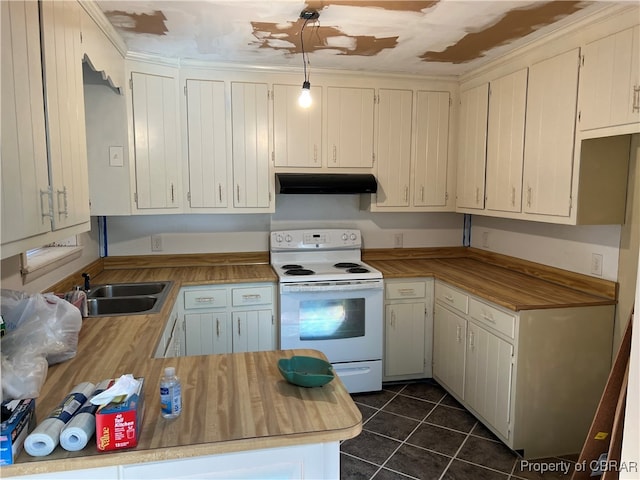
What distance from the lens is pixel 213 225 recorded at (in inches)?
144

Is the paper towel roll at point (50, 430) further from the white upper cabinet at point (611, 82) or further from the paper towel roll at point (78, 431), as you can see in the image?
the white upper cabinet at point (611, 82)

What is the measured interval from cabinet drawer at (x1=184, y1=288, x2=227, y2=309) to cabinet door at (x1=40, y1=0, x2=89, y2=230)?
1370mm

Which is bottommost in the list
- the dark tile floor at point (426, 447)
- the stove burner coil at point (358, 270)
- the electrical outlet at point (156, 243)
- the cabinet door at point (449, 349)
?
the dark tile floor at point (426, 447)

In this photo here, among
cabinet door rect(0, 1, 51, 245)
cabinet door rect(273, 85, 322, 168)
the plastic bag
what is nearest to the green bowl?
the plastic bag

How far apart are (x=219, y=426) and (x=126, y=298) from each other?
1.68 metres

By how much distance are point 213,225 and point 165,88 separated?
1.13m

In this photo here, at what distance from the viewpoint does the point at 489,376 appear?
8.84 feet

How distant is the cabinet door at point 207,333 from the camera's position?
3.13 metres

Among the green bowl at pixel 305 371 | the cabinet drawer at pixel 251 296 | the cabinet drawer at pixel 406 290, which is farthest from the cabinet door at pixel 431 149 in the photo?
the green bowl at pixel 305 371

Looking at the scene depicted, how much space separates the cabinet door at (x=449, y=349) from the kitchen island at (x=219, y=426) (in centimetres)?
181

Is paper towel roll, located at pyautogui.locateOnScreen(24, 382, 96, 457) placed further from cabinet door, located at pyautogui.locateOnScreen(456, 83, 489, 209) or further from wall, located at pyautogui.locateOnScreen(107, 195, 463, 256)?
Answer: cabinet door, located at pyautogui.locateOnScreen(456, 83, 489, 209)

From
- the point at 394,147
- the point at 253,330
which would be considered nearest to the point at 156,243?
the point at 253,330

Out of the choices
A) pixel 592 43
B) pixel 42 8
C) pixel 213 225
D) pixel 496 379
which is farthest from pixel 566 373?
pixel 42 8

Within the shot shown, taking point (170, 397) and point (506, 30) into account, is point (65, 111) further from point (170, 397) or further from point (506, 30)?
point (506, 30)
